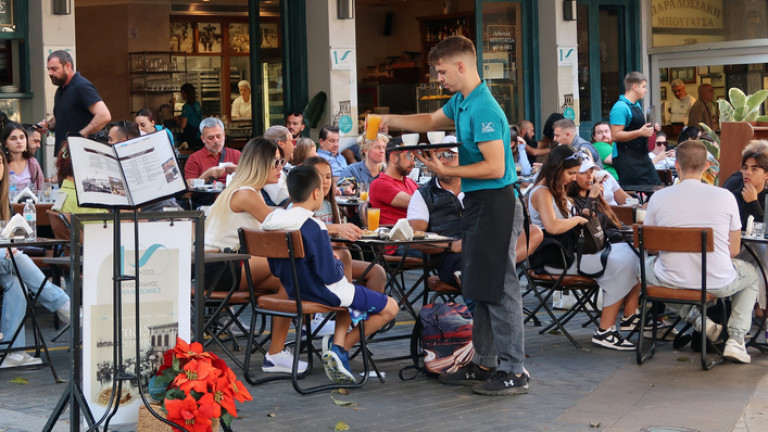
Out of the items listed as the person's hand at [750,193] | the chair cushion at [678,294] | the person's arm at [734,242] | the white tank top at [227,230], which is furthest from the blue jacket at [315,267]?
the person's hand at [750,193]

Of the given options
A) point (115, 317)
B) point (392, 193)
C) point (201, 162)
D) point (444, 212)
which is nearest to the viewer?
point (115, 317)

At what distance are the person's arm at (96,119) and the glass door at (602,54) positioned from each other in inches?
380

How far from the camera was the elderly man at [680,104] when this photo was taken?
61.0 ft

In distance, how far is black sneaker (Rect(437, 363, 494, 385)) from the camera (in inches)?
255

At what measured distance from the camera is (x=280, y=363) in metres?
6.78

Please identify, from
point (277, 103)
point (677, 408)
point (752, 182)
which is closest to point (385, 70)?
point (277, 103)

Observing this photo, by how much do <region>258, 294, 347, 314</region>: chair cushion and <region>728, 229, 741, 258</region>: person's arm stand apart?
238 cm

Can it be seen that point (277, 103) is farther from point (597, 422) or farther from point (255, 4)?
point (597, 422)

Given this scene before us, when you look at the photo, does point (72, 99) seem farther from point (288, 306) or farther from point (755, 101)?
point (755, 101)

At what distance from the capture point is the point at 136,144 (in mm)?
4730

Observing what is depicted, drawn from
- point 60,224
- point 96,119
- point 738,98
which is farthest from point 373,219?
point 738,98

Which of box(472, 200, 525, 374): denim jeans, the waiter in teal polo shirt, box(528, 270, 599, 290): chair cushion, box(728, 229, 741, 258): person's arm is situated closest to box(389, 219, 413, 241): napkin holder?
the waiter in teal polo shirt

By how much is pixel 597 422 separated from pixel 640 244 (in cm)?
171

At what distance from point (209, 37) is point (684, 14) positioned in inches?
304
